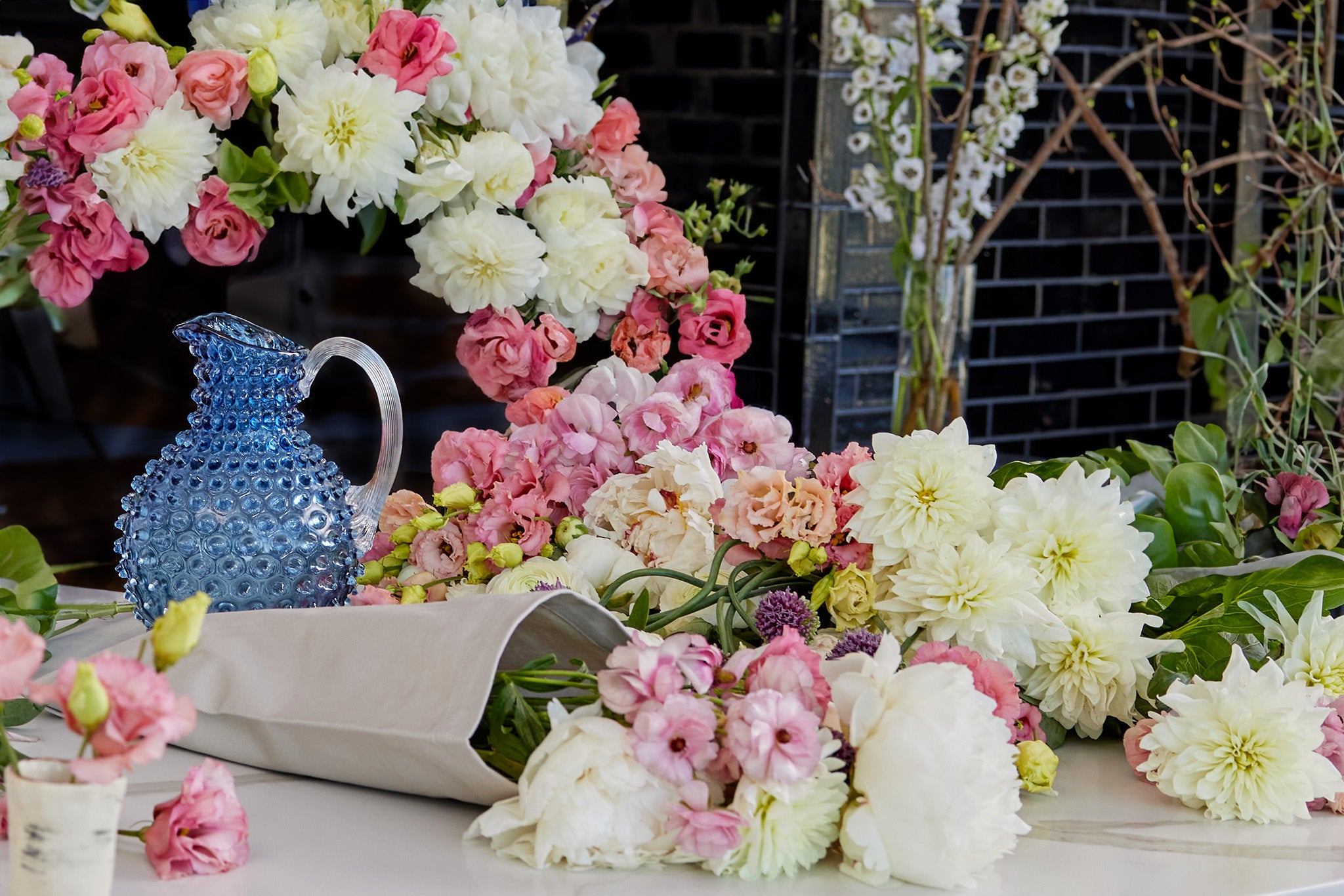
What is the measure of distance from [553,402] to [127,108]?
36 centimetres

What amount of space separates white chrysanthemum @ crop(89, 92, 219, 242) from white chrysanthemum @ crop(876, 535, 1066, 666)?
59 cm

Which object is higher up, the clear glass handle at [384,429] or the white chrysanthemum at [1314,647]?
the clear glass handle at [384,429]

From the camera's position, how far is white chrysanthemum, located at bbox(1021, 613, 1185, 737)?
2.63 ft

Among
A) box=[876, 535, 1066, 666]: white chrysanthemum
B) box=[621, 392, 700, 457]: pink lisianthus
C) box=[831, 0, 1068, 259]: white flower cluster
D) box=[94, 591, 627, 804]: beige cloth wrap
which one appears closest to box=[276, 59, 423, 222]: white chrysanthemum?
box=[621, 392, 700, 457]: pink lisianthus

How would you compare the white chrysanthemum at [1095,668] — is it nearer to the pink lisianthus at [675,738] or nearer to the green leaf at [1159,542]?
the green leaf at [1159,542]

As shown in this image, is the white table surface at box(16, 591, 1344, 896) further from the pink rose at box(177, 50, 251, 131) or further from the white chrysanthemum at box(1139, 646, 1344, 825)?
the pink rose at box(177, 50, 251, 131)

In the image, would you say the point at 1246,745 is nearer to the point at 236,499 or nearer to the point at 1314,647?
the point at 1314,647

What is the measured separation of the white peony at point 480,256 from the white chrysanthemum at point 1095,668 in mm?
509

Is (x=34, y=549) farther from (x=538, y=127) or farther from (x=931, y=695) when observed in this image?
(x=931, y=695)

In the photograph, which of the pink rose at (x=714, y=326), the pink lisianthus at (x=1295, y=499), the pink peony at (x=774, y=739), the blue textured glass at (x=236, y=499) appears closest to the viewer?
the pink peony at (x=774, y=739)

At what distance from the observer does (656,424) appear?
39.0 inches

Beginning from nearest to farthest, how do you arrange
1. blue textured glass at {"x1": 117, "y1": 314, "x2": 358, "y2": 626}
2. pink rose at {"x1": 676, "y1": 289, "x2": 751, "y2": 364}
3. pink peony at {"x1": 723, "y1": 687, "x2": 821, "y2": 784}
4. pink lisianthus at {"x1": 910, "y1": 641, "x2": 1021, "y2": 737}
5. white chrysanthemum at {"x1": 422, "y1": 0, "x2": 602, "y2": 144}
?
pink peony at {"x1": 723, "y1": 687, "x2": 821, "y2": 784}
pink lisianthus at {"x1": 910, "y1": 641, "x2": 1021, "y2": 737}
blue textured glass at {"x1": 117, "y1": 314, "x2": 358, "y2": 626}
white chrysanthemum at {"x1": 422, "y1": 0, "x2": 602, "y2": 144}
pink rose at {"x1": 676, "y1": 289, "x2": 751, "y2": 364}

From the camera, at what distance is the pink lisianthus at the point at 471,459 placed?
966 mm

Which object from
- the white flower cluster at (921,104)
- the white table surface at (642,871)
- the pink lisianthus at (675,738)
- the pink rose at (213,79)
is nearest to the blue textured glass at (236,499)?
the white table surface at (642,871)
